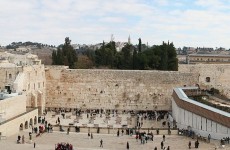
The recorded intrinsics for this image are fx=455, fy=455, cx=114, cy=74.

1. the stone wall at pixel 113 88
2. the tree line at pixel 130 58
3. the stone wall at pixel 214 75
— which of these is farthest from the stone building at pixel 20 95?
the stone wall at pixel 214 75

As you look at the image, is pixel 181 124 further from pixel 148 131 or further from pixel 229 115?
pixel 229 115

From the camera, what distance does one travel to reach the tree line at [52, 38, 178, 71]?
135 feet

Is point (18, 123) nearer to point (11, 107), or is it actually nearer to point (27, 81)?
point (11, 107)

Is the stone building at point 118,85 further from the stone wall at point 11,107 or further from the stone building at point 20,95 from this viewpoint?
the stone wall at point 11,107

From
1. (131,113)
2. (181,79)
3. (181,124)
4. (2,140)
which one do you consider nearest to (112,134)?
(181,124)

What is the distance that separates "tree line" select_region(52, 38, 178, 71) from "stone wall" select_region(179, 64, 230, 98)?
3.16m

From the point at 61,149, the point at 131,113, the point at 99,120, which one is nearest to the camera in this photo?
the point at 61,149

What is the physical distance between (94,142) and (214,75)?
1862 centimetres

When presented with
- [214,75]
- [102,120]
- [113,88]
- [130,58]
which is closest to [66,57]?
[130,58]

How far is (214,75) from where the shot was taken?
38.4m

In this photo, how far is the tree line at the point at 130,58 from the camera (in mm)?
41094

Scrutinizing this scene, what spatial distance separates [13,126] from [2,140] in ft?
8.70

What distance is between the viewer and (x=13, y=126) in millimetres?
24531

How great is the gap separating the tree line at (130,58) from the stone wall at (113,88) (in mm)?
3402
